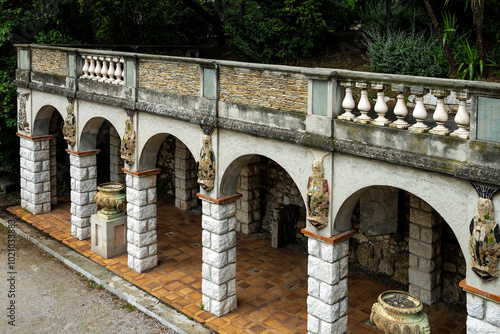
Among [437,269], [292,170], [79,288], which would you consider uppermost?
[292,170]

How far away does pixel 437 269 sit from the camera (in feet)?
36.7

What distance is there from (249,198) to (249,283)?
10.7 ft

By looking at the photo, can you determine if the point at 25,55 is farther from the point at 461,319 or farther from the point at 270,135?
the point at 461,319

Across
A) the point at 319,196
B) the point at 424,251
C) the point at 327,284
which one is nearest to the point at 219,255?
the point at 327,284

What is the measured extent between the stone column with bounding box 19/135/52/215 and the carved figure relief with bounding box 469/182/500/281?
41.6 feet

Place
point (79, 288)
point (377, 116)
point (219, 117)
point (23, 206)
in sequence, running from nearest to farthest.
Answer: point (377, 116) < point (219, 117) < point (79, 288) < point (23, 206)

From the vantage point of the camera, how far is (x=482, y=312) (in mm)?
7012

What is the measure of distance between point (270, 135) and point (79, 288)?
19.9ft

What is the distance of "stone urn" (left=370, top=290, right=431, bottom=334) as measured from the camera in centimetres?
705

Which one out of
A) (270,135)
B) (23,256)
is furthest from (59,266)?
(270,135)

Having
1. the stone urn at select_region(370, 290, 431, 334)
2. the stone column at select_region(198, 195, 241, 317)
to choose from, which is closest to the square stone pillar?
the stone urn at select_region(370, 290, 431, 334)

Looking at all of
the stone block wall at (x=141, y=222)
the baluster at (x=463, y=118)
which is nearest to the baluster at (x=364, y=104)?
the baluster at (x=463, y=118)

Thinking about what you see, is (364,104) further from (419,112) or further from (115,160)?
(115,160)

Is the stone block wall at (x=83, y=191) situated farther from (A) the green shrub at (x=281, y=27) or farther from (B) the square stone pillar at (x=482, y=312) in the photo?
(B) the square stone pillar at (x=482, y=312)
